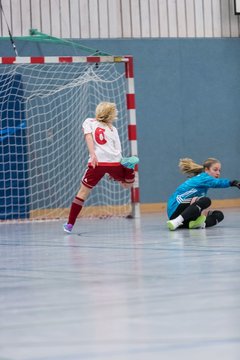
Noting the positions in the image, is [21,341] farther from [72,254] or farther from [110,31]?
[110,31]

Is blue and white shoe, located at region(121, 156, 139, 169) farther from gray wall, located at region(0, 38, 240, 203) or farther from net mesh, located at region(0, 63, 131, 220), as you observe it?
gray wall, located at region(0, 38, 240, 203)

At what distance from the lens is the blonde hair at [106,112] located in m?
11.2

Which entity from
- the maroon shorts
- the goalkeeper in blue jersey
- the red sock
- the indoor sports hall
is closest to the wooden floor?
the indoor sports hall

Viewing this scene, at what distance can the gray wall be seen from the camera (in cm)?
1659

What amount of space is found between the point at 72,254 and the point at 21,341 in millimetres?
3981

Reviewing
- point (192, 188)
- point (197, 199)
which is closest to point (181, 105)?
point (192, 188)

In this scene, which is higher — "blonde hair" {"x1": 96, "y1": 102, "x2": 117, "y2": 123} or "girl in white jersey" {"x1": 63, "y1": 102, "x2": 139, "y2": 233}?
"blonde hair" {"x1": 96, "y1": 102, "x2": 117, "y2": 123}

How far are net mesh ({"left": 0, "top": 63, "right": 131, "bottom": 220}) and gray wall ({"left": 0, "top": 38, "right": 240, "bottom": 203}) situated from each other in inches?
25.6

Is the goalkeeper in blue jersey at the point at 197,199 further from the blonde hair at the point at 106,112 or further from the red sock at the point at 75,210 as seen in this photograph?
the blonde hair at the point at 106,112

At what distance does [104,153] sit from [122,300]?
6.61m

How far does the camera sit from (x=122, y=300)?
183 inches

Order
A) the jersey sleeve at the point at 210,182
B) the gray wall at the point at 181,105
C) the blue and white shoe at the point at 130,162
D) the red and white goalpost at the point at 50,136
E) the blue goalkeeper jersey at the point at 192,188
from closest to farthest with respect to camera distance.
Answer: the jersey sleeve at the point at 210,182 → the blue goalkeeper jersey at the point at 192,188 → the blue and white shoe at the point at 130,162 → the red and white goalpost at the point at 50,136 → the gray wall at the point at 181,105

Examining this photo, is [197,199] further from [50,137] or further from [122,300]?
[122,300]

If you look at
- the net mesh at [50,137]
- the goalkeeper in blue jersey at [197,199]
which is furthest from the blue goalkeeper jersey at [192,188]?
the net mesh at [50,137]
